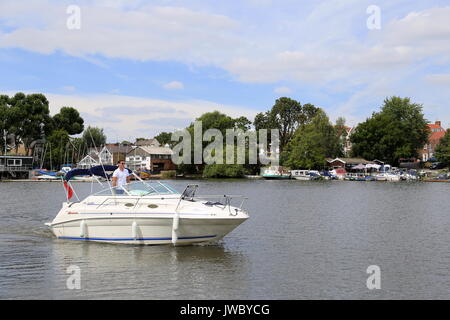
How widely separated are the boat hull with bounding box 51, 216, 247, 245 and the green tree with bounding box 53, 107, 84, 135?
11203cm

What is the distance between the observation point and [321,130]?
11969 centimetres

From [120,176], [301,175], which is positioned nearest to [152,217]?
[120,176]

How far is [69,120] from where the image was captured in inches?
5172

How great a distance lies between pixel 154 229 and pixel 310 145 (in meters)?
97.5

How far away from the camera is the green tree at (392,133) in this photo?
120 m

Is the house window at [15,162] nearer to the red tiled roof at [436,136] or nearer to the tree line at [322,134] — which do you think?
the tree line at [322,134]

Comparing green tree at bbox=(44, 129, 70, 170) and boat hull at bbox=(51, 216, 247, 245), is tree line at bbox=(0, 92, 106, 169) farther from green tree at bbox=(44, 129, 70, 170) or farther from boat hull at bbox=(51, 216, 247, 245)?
boat hull at bbox=(51, 216, 247, 245)

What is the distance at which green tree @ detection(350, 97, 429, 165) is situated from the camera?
120 m

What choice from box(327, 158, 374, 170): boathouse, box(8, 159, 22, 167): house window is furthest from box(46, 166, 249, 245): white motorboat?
box(327, 158, 374, 170): boathouse

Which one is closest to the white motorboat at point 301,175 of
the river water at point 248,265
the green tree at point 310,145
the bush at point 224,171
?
the green tree at point 310,145

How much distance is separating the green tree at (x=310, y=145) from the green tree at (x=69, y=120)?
54.6 meters
